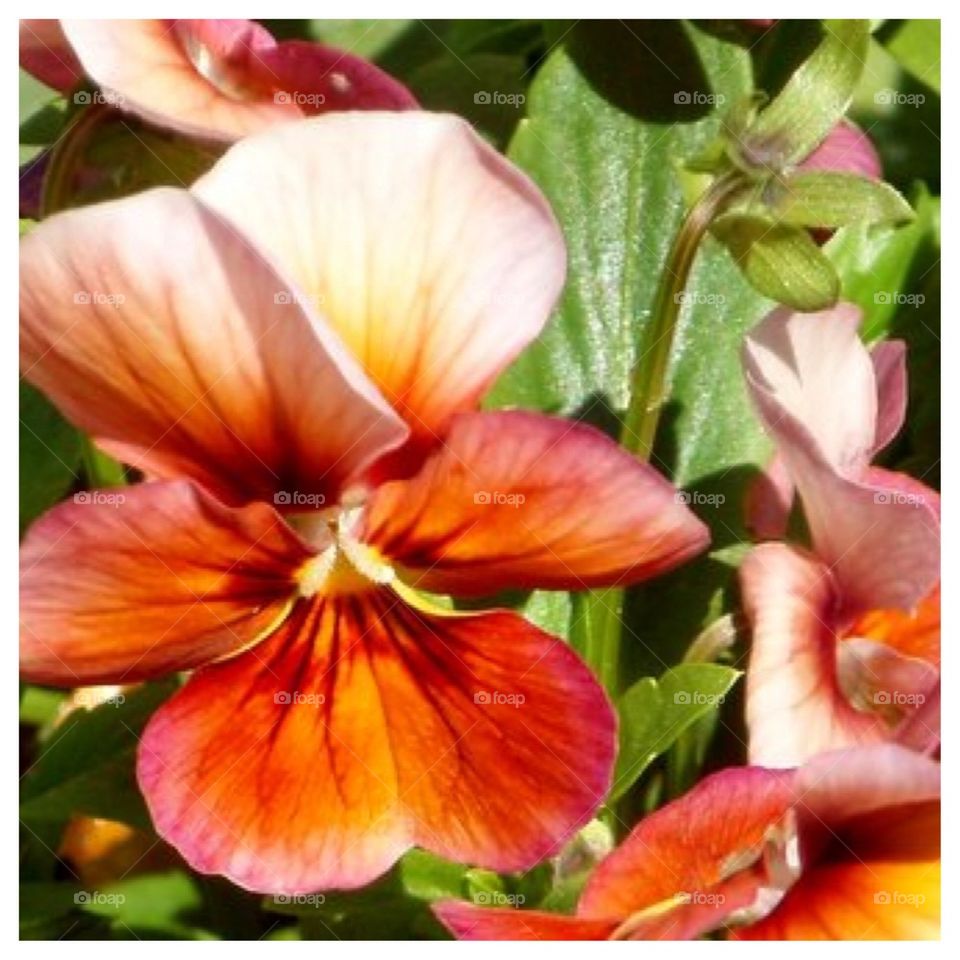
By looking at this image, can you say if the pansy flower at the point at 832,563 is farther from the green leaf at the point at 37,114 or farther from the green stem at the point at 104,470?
the green leaf at the point at 37,114

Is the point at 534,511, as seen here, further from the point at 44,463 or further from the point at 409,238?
the point at 44,463

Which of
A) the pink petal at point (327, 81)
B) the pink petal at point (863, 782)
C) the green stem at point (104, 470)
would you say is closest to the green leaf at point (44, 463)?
the green stem at point (104, 470)

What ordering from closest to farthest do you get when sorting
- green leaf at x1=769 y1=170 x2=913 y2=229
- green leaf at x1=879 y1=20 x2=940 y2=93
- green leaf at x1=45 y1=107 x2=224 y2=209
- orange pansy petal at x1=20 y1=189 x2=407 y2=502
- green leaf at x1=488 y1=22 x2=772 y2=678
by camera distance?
orange pansy petal at x1=20 y1=189 x2=407 y2=502 < green leaf at x1=769 y1=170 x2=913 y2=229 < green leaf at x1=45 y1=107 x2=224 y2=209 < green leaf at x1=488 y1=22 x2=772 y2=678 < green leaf at x1=879 y1=20 x2=940 y2=93

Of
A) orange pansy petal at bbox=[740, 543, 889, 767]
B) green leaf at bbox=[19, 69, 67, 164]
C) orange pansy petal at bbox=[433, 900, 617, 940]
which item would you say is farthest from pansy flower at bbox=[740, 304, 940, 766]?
green leaf at bbox=[19, 69, 67, 164]

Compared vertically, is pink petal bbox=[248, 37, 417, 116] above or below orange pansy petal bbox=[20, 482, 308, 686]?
above

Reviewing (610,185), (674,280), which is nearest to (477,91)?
(610,185)

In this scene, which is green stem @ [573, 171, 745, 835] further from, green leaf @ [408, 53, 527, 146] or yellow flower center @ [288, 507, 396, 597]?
green leaf @ [408, 53, 527, 146]
